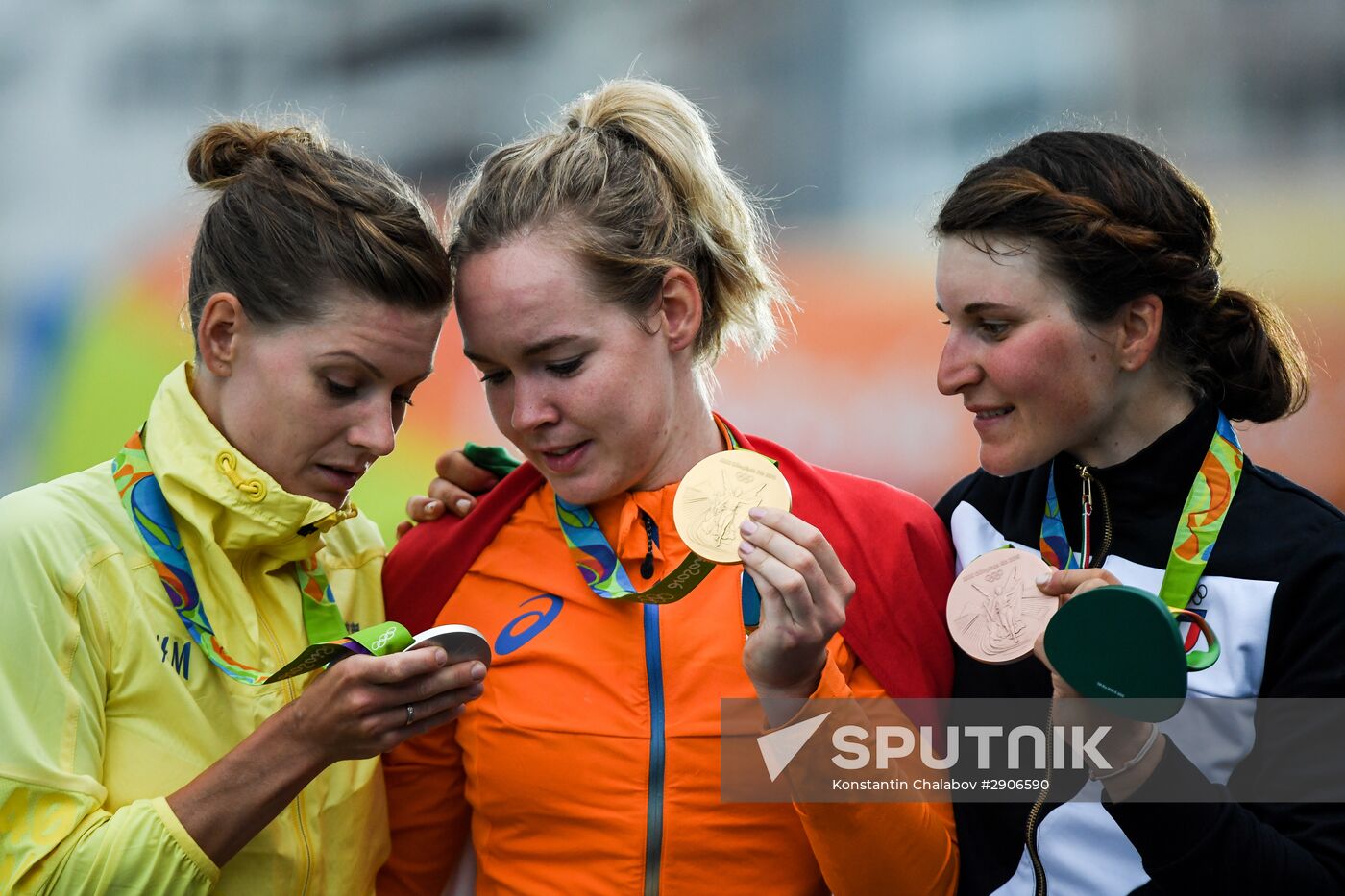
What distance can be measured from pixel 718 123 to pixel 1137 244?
9.30ft

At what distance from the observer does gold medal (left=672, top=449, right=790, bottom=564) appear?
8.15 feet

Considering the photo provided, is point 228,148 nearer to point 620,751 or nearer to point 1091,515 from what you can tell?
point 620,751

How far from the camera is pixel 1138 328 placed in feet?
8.82

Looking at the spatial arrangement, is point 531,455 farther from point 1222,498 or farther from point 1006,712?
point 1222,498

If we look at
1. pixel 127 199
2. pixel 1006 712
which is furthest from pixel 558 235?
pixel 127 199

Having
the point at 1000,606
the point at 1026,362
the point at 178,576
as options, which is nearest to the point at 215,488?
the point at 178,576

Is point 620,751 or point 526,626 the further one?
point 526,626

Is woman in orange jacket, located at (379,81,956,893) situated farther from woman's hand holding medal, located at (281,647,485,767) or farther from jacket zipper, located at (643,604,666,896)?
woman's hand holding medal, located at (281,647,485,767)

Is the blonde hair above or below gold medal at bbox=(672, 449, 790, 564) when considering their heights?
above

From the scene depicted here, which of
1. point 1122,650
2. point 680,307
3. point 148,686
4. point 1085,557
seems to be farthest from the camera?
point 680,307

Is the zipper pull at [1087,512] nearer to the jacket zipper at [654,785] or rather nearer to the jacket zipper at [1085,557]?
the jacket zipper at [1085,557]

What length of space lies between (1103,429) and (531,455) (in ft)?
4.09

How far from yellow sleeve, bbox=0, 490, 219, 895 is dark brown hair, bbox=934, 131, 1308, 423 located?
1.93 meters

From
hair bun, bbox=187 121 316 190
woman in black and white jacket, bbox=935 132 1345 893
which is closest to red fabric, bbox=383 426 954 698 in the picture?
woman in black and white jacket, bbox=935 132 1345 893
